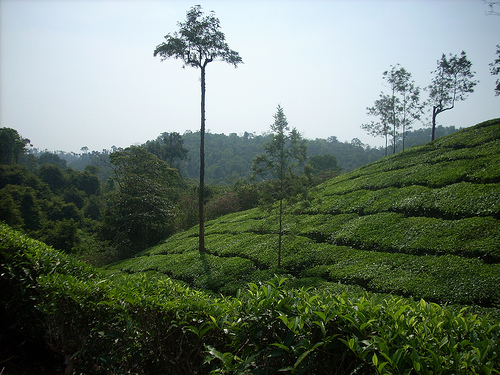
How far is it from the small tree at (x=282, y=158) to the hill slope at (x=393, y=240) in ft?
3.20

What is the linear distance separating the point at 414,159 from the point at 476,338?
761 inches

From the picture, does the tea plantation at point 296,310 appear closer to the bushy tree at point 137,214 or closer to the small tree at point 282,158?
the small tree at point 282,158

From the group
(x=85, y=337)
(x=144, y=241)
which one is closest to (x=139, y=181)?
(x=144, y=241)

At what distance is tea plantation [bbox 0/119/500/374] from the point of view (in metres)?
2.20

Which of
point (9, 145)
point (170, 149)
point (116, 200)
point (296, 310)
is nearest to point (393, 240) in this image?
point (296, 310)

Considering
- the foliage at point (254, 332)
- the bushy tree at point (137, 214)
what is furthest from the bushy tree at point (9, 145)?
the foliage at point (254, 332)

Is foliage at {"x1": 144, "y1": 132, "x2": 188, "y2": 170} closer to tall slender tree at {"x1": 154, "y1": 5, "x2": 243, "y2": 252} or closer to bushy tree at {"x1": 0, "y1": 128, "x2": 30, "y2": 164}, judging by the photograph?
bushy tree at {"x1": 0, "y1": 128, "x2": 30, "y2": 164}

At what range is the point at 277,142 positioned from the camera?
10711mm

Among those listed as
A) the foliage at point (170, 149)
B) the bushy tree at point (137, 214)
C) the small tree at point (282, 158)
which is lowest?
the bushy tree at point (137, 214)

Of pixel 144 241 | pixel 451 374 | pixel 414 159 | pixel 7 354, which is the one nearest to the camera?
pixel 451 374

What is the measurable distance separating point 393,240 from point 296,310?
9.44m

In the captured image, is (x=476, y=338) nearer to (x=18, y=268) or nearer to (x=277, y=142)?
(x=18, y=268)

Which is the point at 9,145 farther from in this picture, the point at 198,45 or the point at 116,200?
the point at 198,45

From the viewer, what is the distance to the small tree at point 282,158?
10.7 m
